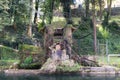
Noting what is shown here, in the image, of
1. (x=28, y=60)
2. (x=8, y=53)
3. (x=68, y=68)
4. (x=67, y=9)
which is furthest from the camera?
(x=67, y=9)

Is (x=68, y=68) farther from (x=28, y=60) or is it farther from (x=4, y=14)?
(x=4, y=14)

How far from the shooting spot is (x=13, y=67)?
1014 inches

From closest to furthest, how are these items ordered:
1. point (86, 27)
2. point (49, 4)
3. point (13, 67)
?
point (13, 67), point (86, 27), point (49, 4)

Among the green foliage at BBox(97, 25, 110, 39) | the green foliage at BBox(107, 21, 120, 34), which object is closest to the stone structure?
the green foliage at BBox(97, 25, 110, 39)

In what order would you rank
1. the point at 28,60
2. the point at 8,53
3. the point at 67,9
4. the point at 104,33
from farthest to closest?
1. the point at 67,9
2. the point at 104,33
3. the point at 8,53
4. the point at 28,60

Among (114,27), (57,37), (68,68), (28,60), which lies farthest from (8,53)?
(114,27)

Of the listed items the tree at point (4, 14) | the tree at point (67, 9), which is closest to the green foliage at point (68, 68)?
the tree at point (4, 14)

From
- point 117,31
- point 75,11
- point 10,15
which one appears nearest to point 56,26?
point 10,15

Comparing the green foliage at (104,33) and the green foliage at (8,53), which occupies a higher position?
the green foliage at (104,33)

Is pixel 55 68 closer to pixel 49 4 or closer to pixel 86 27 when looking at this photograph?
pixel 86 27

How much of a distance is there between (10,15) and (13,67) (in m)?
14.5

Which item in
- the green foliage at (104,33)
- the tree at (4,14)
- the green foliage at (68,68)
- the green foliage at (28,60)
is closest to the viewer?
the green foliage at (68,68)

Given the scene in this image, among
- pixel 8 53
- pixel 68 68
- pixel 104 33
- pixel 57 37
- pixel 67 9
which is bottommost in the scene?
pixel 8 53

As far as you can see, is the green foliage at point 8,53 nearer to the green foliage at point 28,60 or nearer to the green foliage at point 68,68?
the green foliage at point 28,60
